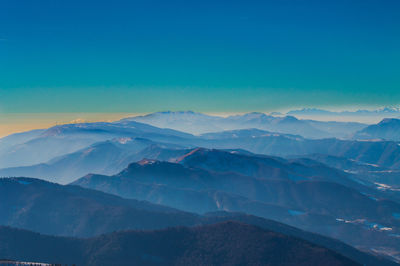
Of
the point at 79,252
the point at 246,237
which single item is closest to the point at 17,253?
the point at 79,252

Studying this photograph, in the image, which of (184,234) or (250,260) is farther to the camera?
(184,234)

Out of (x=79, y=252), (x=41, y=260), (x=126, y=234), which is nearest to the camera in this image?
(x=41, y=260)

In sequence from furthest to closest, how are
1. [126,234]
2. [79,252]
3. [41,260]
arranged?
[126,234] → [79,252] → [41,260]

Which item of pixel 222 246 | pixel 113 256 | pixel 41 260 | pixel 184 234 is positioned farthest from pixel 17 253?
pixel 222 246

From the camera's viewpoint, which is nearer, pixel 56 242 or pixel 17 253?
pixel 17 253

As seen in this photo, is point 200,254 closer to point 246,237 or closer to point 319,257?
point 246,237

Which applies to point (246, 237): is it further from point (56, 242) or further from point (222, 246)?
point (56, 242)
